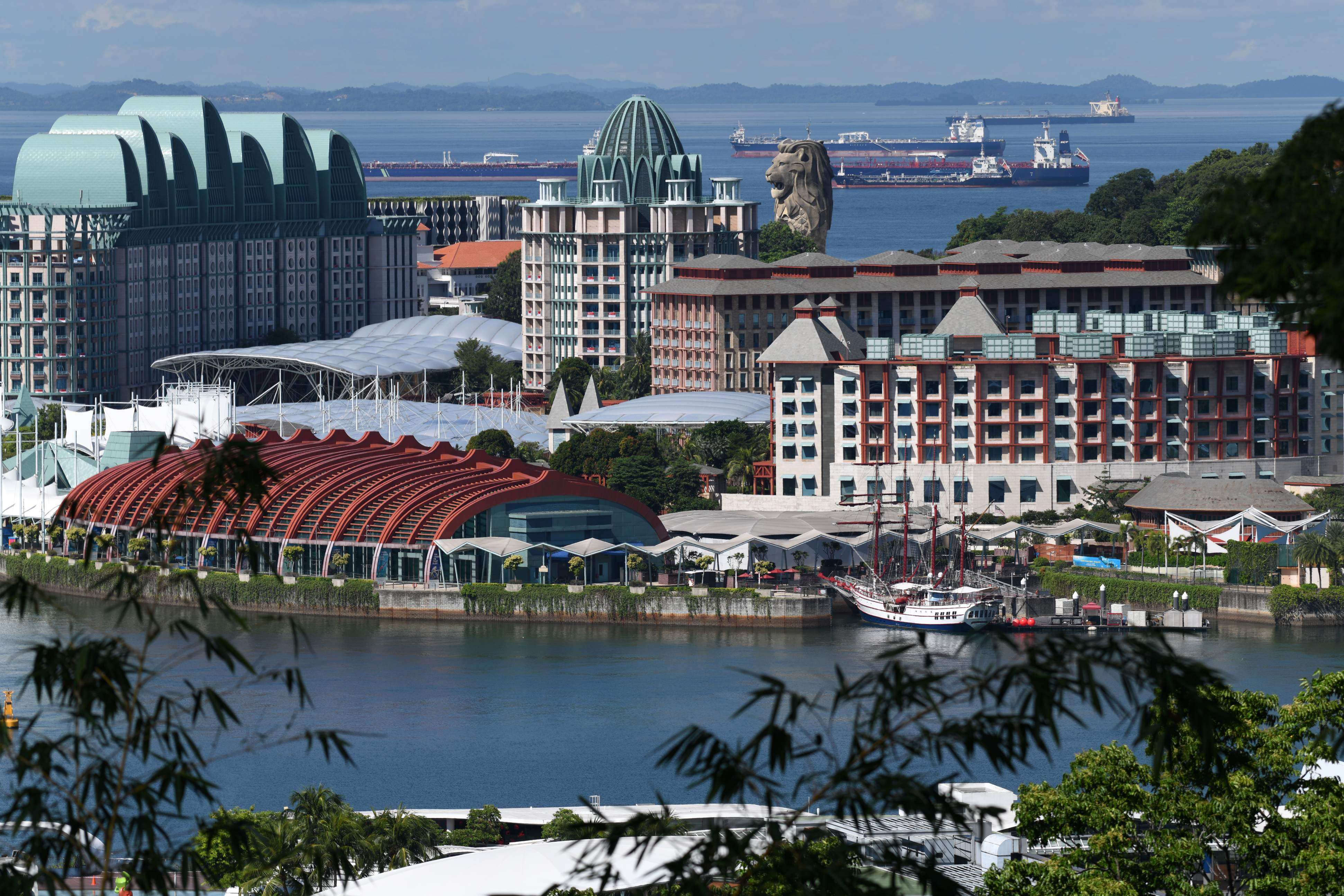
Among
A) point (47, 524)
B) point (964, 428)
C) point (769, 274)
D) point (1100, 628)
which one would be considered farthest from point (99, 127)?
point (1100, 628)

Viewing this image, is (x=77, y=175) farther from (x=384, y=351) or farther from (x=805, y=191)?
(x=805, y=191)

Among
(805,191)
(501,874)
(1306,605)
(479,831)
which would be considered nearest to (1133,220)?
(805,191)

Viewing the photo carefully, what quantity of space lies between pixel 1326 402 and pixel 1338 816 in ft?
225

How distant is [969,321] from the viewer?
318 ft

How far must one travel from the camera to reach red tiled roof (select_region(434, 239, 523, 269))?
175250 mm

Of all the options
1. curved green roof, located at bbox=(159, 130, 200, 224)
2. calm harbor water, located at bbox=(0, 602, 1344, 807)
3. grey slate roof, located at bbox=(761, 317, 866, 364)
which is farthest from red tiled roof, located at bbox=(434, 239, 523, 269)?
calm harbor water, located at bbox=(0, 602, 1344, 807)

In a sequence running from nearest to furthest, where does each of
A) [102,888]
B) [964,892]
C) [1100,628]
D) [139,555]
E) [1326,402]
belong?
[102,888] → [964,892] → [1100,628] → [139,555] → [1326,402]

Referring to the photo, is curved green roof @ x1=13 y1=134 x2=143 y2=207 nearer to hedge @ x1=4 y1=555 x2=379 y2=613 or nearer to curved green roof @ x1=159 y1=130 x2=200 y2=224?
curved green roof @ x1=159 y1=130 x2=200 y2=224

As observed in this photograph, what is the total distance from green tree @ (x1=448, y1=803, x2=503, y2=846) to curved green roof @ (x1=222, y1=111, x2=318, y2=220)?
9782 cm

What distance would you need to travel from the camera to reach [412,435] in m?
92.5

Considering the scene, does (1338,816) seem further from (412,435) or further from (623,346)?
(623,346)

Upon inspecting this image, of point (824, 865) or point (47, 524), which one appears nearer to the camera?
point (824, 865)

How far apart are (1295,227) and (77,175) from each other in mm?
113495

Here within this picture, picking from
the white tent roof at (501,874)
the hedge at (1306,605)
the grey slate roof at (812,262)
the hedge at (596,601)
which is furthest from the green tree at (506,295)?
the white tent roof at (501,874)
